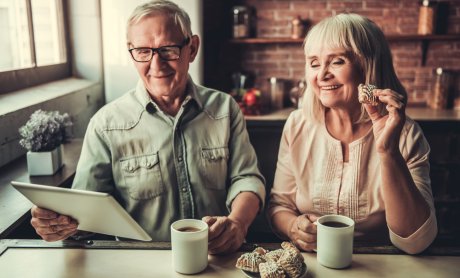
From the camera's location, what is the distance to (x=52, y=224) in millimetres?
1254

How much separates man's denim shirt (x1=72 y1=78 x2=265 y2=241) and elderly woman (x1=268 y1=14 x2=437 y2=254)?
151mm

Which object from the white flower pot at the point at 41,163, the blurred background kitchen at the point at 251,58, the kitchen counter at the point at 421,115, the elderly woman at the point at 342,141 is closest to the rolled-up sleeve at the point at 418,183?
the elderly woman at the point at 342,141

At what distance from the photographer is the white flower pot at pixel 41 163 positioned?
1.86 metres

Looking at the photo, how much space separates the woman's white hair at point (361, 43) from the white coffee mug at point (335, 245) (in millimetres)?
556

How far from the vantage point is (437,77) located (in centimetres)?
378

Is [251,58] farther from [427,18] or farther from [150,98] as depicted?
[150,98]

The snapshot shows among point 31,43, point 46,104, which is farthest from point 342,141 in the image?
point 31,43

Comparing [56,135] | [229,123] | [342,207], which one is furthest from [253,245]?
[56,135]

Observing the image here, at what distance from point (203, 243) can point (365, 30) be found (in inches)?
36.6

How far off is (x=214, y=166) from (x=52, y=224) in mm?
630

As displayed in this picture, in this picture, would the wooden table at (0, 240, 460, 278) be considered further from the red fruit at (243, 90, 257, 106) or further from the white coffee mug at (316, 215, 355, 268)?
the red fruit at (243, 90, 257, 106)

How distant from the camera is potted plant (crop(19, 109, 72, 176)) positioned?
6.08 feet

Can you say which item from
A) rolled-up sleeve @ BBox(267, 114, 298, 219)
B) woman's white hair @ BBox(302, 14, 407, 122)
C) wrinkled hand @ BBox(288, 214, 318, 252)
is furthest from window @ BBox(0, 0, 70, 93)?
wrinkled hand @ BBox(288, 214, 318, 252)

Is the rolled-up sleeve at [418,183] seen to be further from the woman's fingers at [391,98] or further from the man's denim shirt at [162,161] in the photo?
the man's denim shirt at [162,161]
